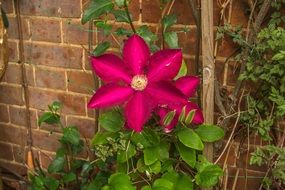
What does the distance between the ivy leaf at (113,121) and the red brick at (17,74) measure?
59 centimetres

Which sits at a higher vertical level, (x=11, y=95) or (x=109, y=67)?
(x=109, y=67)

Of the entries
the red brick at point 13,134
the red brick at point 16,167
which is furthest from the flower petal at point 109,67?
the red brick at point 16,167

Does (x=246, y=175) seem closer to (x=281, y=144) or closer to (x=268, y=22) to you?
(x=281, y=144)

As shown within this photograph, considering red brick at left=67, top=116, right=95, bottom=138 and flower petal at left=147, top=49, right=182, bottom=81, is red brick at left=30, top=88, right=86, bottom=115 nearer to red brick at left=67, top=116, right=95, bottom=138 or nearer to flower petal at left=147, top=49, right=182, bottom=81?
red brick at left=67, top=116, right=95, bottom=138

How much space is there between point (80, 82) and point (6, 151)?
590 millimetres

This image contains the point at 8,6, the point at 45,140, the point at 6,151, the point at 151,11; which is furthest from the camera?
the point at 6,151

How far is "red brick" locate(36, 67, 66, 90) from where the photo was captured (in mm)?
1578

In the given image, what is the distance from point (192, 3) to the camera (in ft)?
3.94

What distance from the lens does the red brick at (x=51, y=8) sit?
1.44m

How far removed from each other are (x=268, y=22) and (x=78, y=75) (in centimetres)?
72

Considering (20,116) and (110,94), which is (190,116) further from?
(20,116)

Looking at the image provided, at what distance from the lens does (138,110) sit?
1.02 meters

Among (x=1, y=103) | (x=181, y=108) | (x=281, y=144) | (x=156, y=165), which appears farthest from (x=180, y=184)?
(x=1, y=103)

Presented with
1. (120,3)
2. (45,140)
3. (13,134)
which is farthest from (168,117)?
(13,134)
